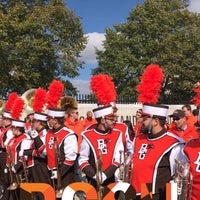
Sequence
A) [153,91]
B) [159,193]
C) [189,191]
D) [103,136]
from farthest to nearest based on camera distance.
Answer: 1. [103,136]
2. [153,91]
3. [159,193]
4. [189,191]

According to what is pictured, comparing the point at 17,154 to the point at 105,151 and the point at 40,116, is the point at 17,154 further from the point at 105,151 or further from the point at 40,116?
the point at 105,151

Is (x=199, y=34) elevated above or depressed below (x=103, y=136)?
above

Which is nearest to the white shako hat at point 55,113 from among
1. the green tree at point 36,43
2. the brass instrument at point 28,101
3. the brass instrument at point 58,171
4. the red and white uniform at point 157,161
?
the brass instrument at point 58,171

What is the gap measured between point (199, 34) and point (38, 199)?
28142 millimetres

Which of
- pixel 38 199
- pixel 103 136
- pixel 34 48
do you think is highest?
pixel 34 48

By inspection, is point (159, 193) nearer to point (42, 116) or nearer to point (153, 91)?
point (153, 91)

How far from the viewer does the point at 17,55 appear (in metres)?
23.6

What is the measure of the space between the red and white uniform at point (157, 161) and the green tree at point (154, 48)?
26.3m

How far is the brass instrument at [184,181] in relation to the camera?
398cm

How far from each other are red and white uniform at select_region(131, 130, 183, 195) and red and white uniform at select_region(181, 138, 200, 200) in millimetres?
341

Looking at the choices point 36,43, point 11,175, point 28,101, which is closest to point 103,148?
point 11,175

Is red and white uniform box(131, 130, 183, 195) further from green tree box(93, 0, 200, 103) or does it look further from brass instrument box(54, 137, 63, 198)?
green tree box(93, 0, 200, 103)

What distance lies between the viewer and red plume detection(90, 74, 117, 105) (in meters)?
6.57

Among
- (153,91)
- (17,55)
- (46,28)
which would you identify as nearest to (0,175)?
(153,91)
